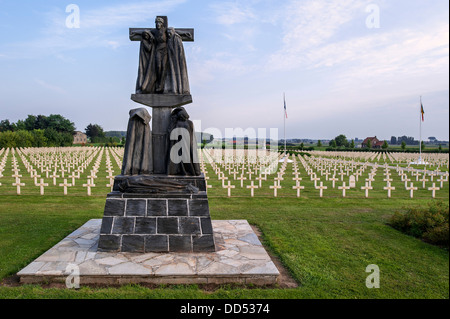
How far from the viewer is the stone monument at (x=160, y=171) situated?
198 inches

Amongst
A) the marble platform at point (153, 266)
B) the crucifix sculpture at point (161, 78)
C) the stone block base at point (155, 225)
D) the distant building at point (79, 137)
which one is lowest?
the marble platform at point (153, 266)

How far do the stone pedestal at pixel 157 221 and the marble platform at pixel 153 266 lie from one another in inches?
5.7

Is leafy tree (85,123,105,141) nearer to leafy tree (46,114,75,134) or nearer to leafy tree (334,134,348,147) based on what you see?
leafy tree (46,114,75,134)

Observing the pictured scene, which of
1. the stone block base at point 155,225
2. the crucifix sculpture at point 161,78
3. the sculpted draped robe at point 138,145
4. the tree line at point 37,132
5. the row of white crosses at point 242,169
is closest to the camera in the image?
the stone block base at point 155,225

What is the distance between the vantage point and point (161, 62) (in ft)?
19.2

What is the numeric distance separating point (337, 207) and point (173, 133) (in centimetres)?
659

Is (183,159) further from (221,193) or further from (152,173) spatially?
(221,193)

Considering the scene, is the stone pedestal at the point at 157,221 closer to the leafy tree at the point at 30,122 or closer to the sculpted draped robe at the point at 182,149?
the sculpted draped robe at the point at 182,149

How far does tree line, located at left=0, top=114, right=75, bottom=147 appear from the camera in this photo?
44656 millimetres

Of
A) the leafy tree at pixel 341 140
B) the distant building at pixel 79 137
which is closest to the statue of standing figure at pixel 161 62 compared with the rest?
the leafy tree at pixel 341 140

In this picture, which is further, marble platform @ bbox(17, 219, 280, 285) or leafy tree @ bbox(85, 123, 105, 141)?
leafy tree @ bbox(85, 123, 105, 141)

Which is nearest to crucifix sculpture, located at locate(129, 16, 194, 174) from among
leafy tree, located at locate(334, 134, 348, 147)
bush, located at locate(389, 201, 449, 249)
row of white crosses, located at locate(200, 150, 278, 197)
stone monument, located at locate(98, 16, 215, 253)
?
stone monument, located at locate(98, 16, 215, 253)

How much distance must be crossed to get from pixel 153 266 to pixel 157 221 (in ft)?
2.88
